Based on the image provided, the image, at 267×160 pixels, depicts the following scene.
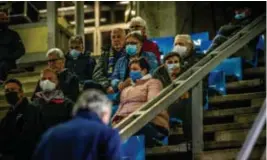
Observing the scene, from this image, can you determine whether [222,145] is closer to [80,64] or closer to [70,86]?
[70,86]

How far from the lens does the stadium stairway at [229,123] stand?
20.4ft

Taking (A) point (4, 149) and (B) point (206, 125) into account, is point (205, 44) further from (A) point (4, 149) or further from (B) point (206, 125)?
(A) point (4, 149)

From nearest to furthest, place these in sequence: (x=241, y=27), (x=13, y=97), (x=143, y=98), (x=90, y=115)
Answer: (x=90, y=115)
(x=143, y=98)
(x=13, y=97)
(x=241, y=27)

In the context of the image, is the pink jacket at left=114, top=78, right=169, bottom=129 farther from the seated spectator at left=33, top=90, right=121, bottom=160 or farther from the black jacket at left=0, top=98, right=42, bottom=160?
the seated spectator at left=33, top=90, right=121, bottom=160

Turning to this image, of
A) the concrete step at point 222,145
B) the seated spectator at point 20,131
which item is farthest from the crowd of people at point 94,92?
the concrete step at point 222,145

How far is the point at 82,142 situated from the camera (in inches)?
159

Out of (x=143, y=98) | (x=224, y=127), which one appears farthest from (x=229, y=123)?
(x=143, y=98)

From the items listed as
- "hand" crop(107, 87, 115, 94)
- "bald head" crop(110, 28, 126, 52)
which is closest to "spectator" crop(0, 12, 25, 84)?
"bald head" crop(110, 28, 126, 52)

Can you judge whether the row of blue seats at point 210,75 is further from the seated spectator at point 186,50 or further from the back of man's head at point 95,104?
the back of man's head at point 95,104

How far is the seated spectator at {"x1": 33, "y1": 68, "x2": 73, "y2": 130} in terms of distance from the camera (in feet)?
21.5

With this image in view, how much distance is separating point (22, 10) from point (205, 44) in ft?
17.5

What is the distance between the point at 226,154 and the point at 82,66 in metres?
2.47

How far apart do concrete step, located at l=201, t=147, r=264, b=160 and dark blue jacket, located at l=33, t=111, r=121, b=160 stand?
7.24ft

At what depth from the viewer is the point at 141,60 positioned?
23.3 ft
